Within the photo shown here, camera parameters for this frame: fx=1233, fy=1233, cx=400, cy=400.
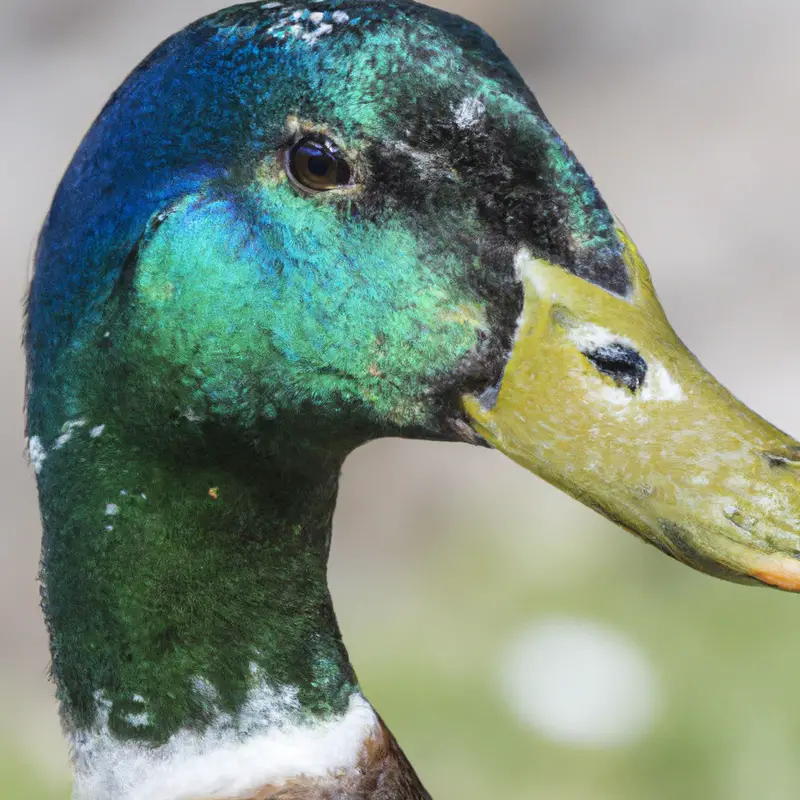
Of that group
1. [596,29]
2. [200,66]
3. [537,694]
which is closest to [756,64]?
[596,29]

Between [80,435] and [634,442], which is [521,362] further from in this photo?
[80,435]

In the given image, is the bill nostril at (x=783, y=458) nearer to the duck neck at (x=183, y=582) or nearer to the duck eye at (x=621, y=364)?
the duck eye at (x=621, y=364)

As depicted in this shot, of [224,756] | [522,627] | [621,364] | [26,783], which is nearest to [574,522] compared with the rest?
[522,627]

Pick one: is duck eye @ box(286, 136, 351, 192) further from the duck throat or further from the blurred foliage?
the blurred foliage

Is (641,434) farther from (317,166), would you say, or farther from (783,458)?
(317,166)

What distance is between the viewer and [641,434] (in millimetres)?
921

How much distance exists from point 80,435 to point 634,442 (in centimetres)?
49

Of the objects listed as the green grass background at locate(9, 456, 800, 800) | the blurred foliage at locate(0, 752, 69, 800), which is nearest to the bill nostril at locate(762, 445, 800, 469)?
the green grass background at locate(9, 456, 800, 800)

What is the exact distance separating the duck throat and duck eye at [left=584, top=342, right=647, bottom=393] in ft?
0.93

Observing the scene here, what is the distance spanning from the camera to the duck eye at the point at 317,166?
96 cm

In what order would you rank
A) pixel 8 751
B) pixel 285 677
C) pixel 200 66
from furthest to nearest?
pixel 8 751, pixel 285 677, pixel 200 66

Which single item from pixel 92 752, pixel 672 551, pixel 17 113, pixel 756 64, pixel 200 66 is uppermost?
pixel 756 64

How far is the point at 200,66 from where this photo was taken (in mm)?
1022

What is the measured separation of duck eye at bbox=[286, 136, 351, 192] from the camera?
0.96m
